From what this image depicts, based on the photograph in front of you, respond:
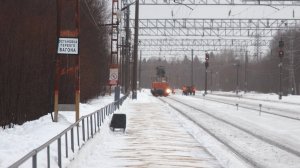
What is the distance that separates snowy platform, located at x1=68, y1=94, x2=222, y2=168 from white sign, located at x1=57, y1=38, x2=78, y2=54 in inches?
128

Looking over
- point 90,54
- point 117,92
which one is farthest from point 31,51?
point 90,54

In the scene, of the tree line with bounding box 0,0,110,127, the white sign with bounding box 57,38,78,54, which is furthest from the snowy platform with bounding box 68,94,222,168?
the tree line with bounding box 0,0,110,127

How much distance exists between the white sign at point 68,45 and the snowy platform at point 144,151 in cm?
324

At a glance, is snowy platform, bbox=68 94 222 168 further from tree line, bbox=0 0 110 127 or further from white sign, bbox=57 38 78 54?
tree line, bbox=0 0 110 127

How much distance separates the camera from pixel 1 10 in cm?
2325

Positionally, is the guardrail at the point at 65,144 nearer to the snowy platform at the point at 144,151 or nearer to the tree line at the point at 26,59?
the snowy platform at the point at 144,151

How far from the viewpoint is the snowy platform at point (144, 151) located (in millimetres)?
14039

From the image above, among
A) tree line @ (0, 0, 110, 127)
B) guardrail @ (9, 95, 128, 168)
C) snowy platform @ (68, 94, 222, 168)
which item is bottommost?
snowy platform @ (68, 94, 222, 168)

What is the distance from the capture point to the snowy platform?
1404cm

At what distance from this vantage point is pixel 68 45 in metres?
21.4

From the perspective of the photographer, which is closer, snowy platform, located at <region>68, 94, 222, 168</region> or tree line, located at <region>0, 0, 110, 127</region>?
snowy platform, located at <region>68, 94, 222, 168</region>

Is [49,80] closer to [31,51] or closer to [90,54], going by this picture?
[31,51]

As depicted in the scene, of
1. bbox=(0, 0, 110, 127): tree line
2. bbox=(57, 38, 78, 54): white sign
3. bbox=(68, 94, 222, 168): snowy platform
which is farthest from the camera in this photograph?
bbox=(0, 0, 110, 127): tree line

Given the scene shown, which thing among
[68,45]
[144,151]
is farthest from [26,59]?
[144,151]
